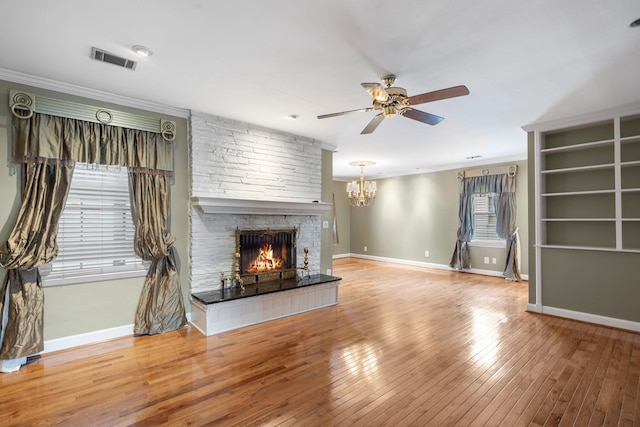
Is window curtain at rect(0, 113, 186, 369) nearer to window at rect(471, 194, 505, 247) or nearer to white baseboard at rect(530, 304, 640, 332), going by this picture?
white baseboard at rect(530, 304, 640, 332)

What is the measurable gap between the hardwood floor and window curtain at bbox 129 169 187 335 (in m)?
0.23

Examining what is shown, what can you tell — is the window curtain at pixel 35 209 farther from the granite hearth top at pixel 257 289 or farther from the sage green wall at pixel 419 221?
the sage green wall at pixel 419 221

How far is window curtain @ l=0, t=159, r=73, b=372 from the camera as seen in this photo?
2760 millimetres

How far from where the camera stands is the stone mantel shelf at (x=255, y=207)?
3.77 m

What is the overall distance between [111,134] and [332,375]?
3312mm

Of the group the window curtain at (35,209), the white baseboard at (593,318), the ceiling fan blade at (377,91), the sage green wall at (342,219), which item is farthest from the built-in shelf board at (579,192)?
the sage green wall at (342,219)

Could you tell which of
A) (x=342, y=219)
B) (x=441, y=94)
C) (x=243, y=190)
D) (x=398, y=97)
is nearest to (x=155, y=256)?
(x=243, y=190)

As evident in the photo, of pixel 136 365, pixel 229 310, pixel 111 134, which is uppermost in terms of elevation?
pixel 111 134

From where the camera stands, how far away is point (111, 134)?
132 inches

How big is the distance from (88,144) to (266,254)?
248cm

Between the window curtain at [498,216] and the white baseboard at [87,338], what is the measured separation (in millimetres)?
6762

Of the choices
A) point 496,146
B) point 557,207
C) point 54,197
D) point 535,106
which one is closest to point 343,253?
point 496,146

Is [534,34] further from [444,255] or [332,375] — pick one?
[444,255]

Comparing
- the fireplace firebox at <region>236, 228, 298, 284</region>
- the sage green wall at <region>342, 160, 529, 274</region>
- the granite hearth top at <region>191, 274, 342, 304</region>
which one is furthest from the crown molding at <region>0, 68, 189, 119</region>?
the sage green wall at <region>342, 160, 529, 274</region>
